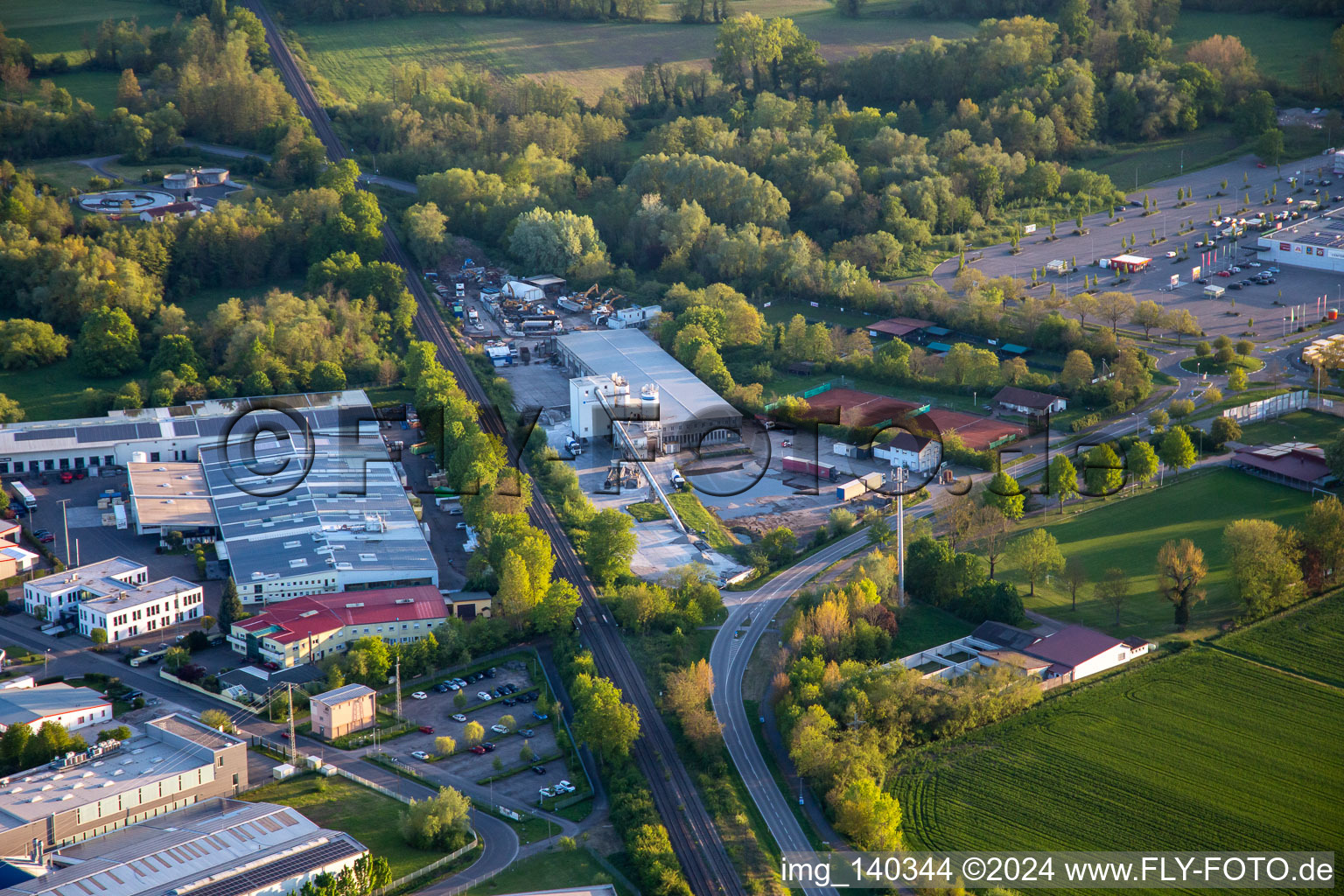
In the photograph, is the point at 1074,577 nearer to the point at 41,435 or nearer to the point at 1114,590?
the point at 1114,590

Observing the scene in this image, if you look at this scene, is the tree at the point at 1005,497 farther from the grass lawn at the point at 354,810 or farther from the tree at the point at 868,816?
the grass lawn at the point at 354,810

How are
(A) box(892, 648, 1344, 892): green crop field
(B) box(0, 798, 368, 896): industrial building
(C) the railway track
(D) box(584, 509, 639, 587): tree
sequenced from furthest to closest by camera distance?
(D) box(584, 509, 639, 587): tree, (A) box(892, 648, 1344, 892): green crop field, (C) the railway track, (B) box(0, 798, 368, 896): industrial building

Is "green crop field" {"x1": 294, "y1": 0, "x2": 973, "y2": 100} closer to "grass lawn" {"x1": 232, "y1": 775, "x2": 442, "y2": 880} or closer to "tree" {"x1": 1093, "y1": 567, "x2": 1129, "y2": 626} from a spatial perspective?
"tree" {"x1": 1093, "y1": 567, "x2": 1129, "y2": 626}

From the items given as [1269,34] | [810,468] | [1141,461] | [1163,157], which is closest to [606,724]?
[810,468]

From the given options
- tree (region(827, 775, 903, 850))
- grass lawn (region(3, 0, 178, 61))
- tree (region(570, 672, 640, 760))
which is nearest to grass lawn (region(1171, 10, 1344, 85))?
grass lawn (region(3, 0, 178, 61))

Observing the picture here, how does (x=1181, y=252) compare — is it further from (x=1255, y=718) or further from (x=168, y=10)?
(x=168, y=10)
